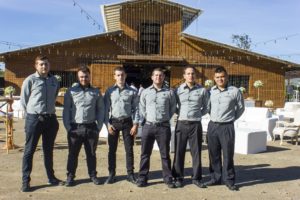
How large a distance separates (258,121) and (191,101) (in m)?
6.98

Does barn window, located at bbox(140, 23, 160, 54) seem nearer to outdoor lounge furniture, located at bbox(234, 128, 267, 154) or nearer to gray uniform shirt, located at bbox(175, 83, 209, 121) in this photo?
outdoor lounge furniture, located at bbox(234, 128, 267, 154)

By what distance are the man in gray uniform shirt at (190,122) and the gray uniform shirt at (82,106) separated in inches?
46.2

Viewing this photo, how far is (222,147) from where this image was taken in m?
6.43

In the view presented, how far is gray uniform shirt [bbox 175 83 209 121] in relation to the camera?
6.30 m

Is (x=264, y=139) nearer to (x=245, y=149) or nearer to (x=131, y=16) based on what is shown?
(x=245, y=149)

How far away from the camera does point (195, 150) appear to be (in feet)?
20.9

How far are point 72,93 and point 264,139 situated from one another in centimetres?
555

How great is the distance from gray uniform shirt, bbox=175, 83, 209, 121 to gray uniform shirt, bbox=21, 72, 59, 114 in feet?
6.15

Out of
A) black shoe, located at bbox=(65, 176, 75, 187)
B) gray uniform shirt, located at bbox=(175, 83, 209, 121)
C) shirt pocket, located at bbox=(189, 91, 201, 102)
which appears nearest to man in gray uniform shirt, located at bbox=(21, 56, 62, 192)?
black shoe, located at bbox=(65, 176, 75, 187)

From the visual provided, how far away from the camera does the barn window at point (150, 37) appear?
25969 mm

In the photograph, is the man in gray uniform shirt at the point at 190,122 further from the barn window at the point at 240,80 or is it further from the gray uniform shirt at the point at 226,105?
the barn window at the point at 240,80

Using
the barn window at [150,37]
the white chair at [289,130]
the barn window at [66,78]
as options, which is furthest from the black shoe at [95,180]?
the barn window at [150,37]

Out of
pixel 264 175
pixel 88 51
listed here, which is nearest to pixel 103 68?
pixel 88 51

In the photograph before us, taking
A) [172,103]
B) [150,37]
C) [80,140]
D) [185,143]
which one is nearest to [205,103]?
[172,103]
